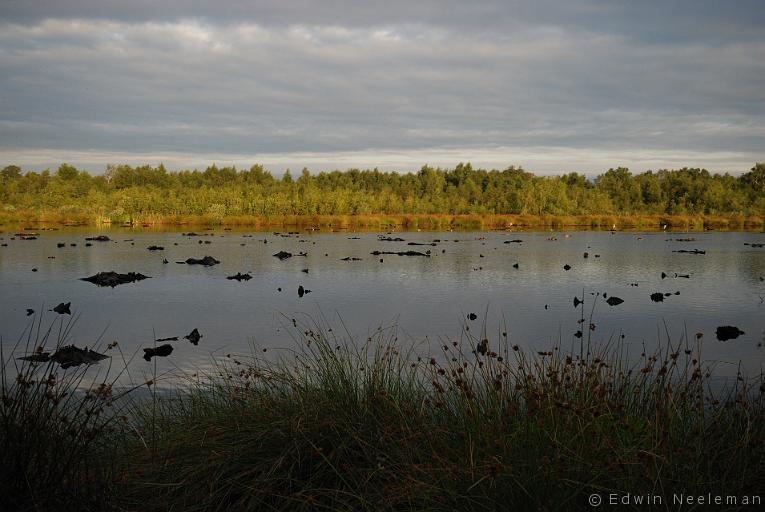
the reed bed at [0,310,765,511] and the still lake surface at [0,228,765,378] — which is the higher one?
the reed bed at [0,310,765,511]

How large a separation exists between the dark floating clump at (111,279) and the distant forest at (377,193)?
56.5m

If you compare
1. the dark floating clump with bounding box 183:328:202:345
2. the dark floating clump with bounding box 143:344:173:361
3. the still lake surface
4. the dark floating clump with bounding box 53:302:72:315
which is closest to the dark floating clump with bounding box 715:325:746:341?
the still lake surface

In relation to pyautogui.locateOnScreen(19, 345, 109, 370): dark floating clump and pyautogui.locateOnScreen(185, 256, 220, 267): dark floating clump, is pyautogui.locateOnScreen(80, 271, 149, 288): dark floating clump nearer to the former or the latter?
pyautogui.locateOnScreen(185, 256, 220, 267): dark floating clump

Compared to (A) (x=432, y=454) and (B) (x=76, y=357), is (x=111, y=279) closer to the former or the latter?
(B) (x=76, y=357)

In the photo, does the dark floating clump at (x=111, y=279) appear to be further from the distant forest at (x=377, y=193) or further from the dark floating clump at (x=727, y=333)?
the distant forest at (x=377, y=193)

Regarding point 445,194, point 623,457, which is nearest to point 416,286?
point 623,457

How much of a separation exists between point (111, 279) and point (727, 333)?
1877cm

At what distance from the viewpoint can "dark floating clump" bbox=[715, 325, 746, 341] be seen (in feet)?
40.9

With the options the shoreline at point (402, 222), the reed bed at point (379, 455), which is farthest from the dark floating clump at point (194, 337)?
the shoreline at point (402, 222)

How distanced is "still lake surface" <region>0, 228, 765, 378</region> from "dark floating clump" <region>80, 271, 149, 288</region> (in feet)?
1.82

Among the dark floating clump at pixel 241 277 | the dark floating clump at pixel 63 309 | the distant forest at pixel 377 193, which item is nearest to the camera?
the dark floating clump at pixel 63 309

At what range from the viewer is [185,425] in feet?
17.6

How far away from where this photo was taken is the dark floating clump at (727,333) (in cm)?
1247

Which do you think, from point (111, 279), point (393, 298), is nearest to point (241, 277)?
point (111, 279)
